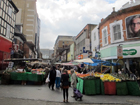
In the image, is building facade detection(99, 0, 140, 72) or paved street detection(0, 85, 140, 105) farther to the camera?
building facade detection(99, 0, 140, 72)

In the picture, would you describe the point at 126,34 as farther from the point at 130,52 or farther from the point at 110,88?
the point at 110,88

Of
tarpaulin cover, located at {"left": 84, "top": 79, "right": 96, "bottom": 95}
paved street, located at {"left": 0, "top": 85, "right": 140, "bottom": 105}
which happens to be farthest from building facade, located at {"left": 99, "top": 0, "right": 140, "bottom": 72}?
paved street, located at {"left": 0, "top": 85, "right": 140, "bottom": 105}

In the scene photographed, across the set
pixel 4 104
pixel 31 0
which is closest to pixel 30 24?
pixel 31 0

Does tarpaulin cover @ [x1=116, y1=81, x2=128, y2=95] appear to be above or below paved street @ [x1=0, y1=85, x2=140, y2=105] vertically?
above

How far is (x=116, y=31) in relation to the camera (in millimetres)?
15172

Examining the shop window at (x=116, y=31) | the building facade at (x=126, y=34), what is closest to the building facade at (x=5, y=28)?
the building facade at (x=126, y=34)

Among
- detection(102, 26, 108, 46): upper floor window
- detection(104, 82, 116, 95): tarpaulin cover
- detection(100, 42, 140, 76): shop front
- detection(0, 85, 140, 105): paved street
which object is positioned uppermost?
detection(102, 26, 108, 46): upper floor window

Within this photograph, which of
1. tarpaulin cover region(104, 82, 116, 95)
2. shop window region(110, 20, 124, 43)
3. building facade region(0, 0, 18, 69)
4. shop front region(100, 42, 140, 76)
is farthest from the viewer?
building facade region(0, 0, 18, 69)

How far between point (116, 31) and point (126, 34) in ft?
5.33

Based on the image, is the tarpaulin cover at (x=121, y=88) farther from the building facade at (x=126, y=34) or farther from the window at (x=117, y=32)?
the window at (x=117, y=32)

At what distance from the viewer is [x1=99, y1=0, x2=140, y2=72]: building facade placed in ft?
43.3

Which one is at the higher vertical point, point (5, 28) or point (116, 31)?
point (5, 28)

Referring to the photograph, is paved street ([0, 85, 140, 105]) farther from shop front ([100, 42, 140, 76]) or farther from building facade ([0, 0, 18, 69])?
building facade ([0, 0, 18, 69])

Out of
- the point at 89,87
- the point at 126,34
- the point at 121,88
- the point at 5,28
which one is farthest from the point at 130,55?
the point at 5,28
